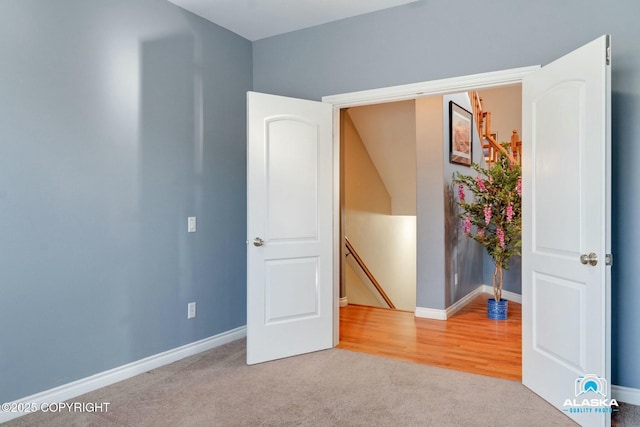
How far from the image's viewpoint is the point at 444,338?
389 cm

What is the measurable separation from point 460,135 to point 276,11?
8.84 feet

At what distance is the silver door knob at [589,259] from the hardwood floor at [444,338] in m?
1.12

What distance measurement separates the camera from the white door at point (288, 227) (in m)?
3.27

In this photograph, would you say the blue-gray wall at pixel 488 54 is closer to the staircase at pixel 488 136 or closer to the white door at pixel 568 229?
the white door at pixel 568 229

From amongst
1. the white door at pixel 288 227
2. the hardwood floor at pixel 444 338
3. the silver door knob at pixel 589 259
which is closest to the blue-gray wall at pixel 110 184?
the white door at pixel 288 227

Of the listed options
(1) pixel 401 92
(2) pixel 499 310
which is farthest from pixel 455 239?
(1) pixel 401 92

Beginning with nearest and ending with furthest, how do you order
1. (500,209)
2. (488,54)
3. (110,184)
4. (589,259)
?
1. (589,259)
2. (110,184)
3. (488,54)
4. (500,209)

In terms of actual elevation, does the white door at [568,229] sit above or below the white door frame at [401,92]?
below

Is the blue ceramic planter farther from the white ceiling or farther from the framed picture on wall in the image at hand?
the white ceiling

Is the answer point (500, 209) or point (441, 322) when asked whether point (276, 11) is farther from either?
point (441, 322)

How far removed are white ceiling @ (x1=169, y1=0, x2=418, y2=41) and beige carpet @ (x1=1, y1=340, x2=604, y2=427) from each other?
9.28 feet

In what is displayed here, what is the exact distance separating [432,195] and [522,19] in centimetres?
208

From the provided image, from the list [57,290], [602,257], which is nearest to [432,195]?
[602,257]

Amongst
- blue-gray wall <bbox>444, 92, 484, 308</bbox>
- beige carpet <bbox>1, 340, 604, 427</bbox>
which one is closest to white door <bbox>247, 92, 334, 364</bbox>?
beige carpet <bbox>1, 340, 604, 427</bbox>
